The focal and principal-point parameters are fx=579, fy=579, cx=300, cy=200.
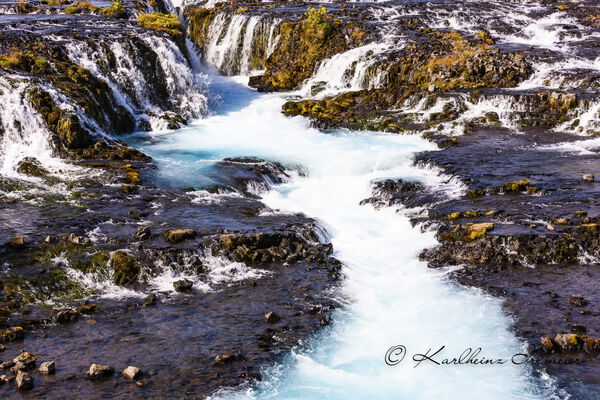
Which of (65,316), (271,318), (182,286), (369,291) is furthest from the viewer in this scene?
(369,291)

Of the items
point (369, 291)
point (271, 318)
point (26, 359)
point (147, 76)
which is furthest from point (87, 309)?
point (147, 76)

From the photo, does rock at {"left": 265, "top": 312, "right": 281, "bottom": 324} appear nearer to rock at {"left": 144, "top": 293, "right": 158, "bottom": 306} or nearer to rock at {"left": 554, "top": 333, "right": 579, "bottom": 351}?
rock at {"left": 144, "top": 293, "right": 158, "bottom": 306}

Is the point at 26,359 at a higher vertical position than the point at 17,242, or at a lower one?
lower

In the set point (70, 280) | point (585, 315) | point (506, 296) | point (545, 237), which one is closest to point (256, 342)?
point (70, 280)

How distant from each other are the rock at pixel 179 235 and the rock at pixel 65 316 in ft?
11.7

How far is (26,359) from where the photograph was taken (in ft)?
37.1

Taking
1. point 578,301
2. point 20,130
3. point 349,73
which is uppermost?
point 349,73

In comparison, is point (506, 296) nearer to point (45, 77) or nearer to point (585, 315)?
point (585, 315)

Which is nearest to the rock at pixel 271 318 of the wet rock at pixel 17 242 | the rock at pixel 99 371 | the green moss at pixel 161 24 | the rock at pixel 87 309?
the rock at pixel 99 371

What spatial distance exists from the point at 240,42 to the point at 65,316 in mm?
32555

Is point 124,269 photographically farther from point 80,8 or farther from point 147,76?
point 80,8

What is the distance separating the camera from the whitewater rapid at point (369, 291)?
11320 mm

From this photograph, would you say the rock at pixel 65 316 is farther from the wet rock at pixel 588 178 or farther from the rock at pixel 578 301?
the wet rock at pixel 588 178

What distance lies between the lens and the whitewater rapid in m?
11.3
